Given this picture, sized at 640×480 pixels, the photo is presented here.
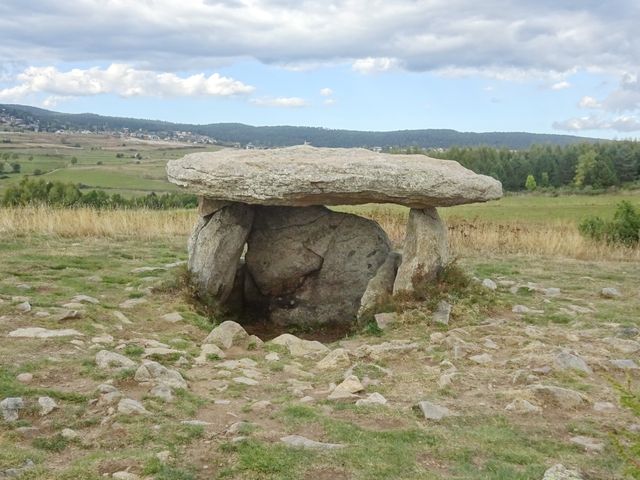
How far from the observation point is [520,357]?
25.7 feet

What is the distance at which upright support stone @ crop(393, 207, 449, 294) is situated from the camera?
34.3 feet

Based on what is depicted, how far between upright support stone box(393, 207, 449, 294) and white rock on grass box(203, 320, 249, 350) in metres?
2.75

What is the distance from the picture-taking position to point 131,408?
5797mm

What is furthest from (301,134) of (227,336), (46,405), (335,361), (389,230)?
(46,405)

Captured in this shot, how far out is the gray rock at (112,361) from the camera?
22.7 feet

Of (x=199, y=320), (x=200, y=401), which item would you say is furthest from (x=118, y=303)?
(x=200, y=401)

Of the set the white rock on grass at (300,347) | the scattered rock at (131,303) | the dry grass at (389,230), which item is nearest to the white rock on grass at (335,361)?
the white rock on grass at (300,347)

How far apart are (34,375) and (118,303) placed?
3.36 m

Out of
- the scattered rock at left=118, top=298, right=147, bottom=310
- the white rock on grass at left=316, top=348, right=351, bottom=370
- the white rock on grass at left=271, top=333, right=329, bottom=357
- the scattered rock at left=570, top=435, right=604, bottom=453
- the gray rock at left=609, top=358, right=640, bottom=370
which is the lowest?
the white rock on grass at left=271, top=333, right=329, bottom=357

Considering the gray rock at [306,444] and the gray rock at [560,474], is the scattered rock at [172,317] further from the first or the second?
the gray rock at [560,474]

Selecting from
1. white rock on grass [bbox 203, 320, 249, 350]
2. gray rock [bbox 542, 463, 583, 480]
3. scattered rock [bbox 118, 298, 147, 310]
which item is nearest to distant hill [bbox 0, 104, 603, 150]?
scattered rock [bbox 118, 298, 147, 310]

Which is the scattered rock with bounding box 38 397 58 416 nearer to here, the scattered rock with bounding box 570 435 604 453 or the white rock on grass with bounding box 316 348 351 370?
the white rock on grass with bounding box 316 348 351 370

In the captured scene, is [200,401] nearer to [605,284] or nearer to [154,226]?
[605,284]

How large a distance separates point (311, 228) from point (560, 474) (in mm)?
7757
